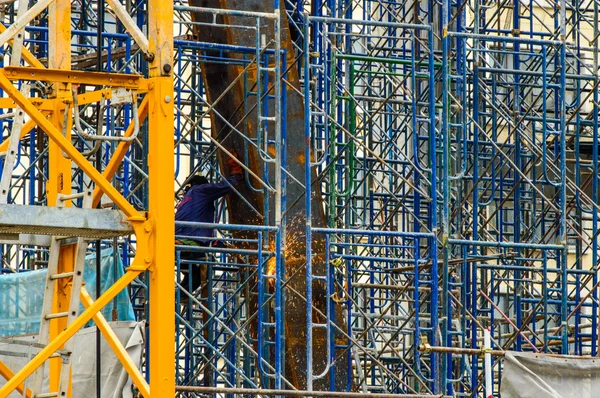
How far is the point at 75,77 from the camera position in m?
9.65

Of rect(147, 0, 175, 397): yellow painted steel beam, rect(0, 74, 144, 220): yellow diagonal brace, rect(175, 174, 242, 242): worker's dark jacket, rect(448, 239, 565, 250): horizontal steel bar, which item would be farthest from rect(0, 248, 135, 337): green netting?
rect(0, 74, 144, 220): yellow diagonal brace

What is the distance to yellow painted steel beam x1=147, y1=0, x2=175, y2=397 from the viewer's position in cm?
944

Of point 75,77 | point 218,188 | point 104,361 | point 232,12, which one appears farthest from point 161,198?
point 218,188

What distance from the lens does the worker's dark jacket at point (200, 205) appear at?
608 inches

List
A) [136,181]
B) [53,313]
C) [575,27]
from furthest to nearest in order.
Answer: [575,27] → [136,181] → [53,313]

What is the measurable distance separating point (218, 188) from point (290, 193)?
0.78 m

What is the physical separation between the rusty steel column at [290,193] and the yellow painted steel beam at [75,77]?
5115 mm

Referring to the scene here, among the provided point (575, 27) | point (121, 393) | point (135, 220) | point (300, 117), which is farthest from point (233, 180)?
point (575, 27)

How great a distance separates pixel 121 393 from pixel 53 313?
2.17 m

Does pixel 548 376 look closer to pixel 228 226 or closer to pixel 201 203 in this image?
pixel 228 226

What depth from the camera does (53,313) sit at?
10711 millimetres

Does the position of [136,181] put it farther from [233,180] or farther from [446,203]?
[446,203]

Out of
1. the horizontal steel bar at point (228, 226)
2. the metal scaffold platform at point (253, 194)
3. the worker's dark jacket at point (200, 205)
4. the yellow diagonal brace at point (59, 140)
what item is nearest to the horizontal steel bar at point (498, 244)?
the metal scaffold platform at point (253, 194)

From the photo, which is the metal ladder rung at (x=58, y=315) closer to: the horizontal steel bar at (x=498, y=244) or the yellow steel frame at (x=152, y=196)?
the yellow steel frame at (x=152, y=196)
